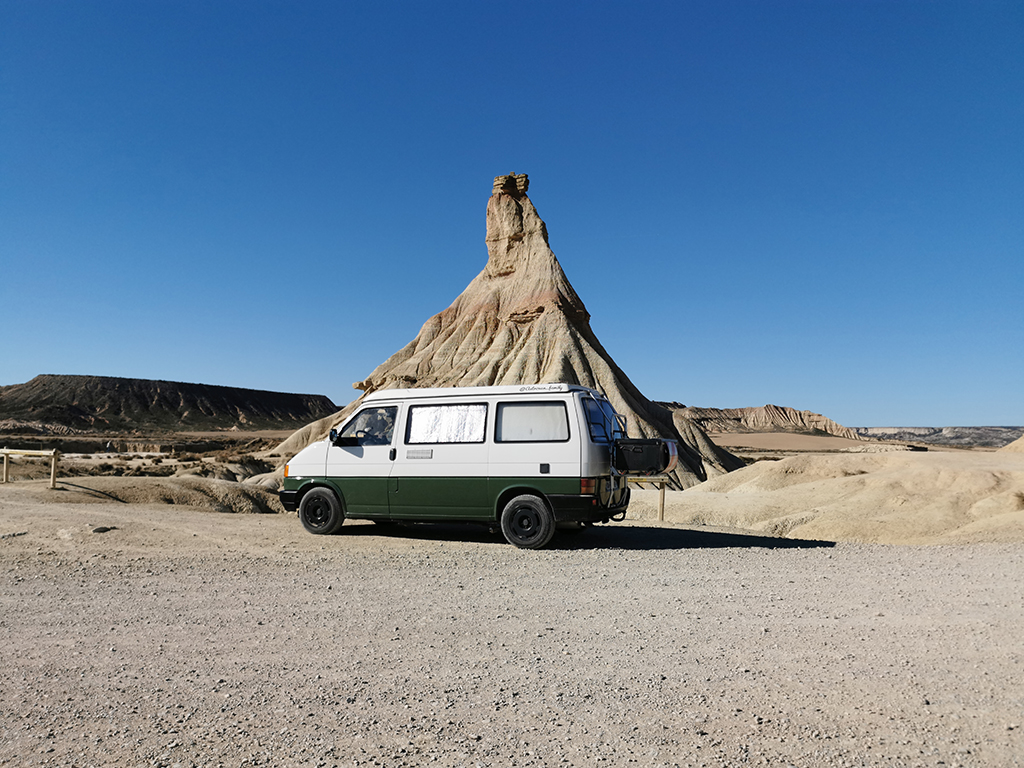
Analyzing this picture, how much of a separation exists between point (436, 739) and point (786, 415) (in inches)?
7544

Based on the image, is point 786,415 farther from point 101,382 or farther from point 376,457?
point 376,457

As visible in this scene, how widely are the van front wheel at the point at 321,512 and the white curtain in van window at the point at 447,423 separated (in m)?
1.77

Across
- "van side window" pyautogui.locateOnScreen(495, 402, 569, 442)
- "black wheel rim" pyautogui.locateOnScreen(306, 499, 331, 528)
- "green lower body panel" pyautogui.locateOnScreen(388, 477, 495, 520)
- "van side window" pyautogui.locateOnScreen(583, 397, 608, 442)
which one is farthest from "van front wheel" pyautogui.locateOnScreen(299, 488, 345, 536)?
"van side window" pyautogui.locateOnScreen(583, 397, 608, 442)

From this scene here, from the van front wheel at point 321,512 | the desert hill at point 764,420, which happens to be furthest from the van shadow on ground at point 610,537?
the desert hill at point 764,420

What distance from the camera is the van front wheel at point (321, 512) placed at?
1185 cm

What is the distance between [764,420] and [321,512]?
182m

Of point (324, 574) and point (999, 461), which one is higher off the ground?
point (999, 461)

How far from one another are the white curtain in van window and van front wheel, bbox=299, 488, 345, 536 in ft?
5.80

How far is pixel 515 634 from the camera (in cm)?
599

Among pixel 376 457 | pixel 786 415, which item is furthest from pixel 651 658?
pixel 786 415

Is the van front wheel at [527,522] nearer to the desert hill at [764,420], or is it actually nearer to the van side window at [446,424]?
the van side window at [446,424]

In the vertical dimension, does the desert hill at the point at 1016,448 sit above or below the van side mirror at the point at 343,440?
above

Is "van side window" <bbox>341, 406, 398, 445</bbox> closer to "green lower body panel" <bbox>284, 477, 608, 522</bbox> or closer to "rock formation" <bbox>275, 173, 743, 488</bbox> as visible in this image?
"green lower body panel" <bbox>284, 477, 608, 522</bbox>

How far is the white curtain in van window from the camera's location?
37.1 ft
